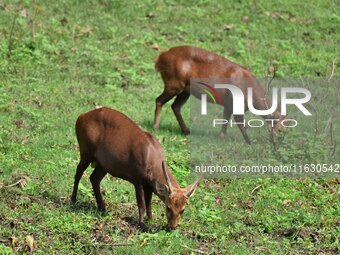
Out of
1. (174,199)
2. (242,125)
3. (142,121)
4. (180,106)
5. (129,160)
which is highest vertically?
(129,160)

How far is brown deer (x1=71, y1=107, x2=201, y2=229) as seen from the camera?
28.3ft

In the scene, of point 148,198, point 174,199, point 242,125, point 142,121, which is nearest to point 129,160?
point 148,198

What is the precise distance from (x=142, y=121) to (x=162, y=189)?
4.55 meters

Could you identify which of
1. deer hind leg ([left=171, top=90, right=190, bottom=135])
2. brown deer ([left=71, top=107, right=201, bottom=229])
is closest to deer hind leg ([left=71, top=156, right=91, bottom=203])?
brown deer ([left=71, top=107, right=201, bottom=229])

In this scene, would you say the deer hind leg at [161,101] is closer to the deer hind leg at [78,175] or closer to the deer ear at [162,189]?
the deer hind leg at [78,175]

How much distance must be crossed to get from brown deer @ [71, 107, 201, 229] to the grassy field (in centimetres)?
31

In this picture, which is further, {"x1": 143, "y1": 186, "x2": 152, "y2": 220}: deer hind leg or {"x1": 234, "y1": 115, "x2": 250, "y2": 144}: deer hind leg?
{"x1": 234, "y1": 115, "x2": 250, "y2": 144}: deer hind leg

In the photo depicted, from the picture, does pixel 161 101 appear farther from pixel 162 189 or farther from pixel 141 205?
pixel 162 189

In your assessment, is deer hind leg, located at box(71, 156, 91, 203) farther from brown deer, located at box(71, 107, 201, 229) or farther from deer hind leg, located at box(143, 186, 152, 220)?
deer hind leg, located at box(143, 186, 152, 220)

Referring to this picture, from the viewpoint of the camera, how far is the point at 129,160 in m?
9.00

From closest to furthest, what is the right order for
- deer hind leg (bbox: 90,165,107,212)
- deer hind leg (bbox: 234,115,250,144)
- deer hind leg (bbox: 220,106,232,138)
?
deer hind leg (bbox: 90,165,107,212), deer hind leg (bbox: 234,115,250,144), deer hind leg (bbox: 220,106,232,138)

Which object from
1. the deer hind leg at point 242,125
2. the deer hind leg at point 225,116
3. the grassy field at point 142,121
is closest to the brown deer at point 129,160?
the grassy field at point 142,121

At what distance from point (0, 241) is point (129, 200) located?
199cm

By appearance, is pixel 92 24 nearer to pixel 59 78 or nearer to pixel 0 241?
pixel 59 78
